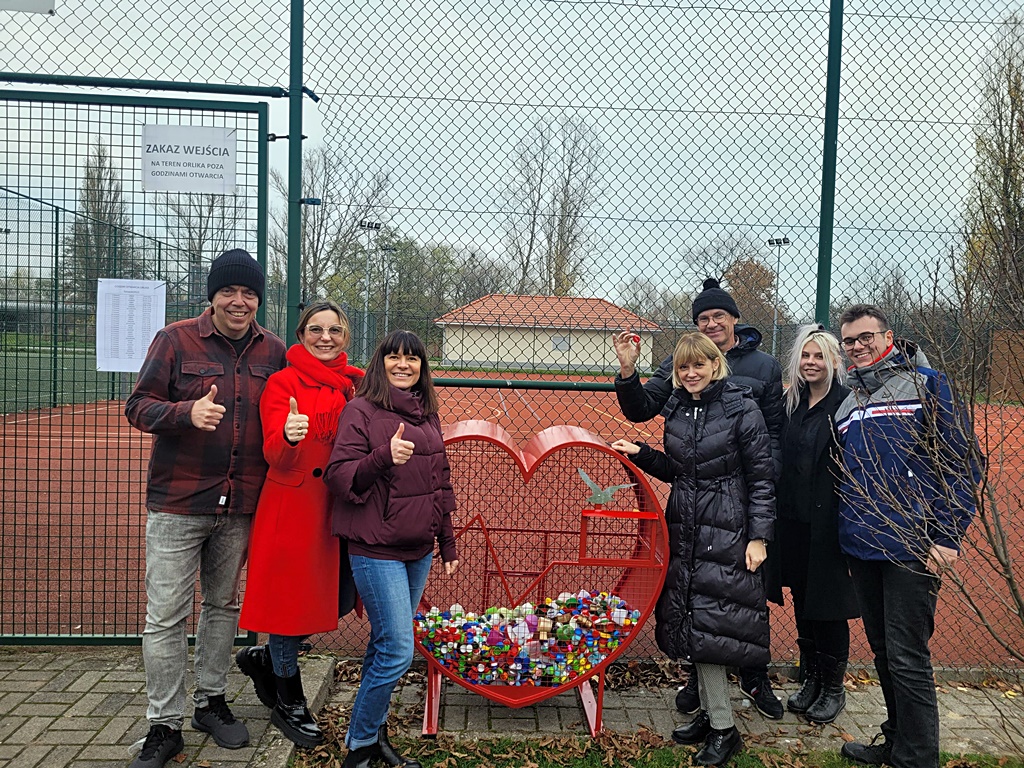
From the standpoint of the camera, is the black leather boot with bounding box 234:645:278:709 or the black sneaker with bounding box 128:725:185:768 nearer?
the black sneaker with bounding box 128:725:185:768

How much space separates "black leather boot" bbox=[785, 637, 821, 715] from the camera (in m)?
4.10

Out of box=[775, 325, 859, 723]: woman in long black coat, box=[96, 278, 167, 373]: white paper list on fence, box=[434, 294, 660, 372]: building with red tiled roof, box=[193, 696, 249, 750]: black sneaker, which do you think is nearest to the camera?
box=[193, 696, 249, 750]: black sneaker

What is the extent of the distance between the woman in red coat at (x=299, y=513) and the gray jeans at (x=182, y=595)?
15 centimetres

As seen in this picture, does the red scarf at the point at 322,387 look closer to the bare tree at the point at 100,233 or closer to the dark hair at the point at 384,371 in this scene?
the dark hair at the point at 384,371

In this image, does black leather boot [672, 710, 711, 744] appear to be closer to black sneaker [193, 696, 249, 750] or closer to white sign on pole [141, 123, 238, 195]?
black sneaker [193, 696, 249, 750]

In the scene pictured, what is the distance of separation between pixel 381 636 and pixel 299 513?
65cm

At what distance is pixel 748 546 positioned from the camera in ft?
11.6

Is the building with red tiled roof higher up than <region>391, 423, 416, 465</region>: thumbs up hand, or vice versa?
the building with red tiled roof

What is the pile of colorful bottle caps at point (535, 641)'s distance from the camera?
380 cm

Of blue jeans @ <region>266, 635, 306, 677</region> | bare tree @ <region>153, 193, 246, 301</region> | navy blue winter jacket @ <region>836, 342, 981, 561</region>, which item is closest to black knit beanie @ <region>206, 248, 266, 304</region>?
bare tree @ <region>153, 193, 246, 301</region>

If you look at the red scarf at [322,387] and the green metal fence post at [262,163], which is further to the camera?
the green metal fence post at [262,163]

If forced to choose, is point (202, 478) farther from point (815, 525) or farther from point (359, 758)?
point (815, 525)

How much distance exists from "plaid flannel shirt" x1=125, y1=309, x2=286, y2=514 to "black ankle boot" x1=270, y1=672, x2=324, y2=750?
0.86 meters

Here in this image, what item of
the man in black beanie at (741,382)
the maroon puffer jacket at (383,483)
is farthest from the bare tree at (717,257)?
the maroon puffer jacket at (383,483)
